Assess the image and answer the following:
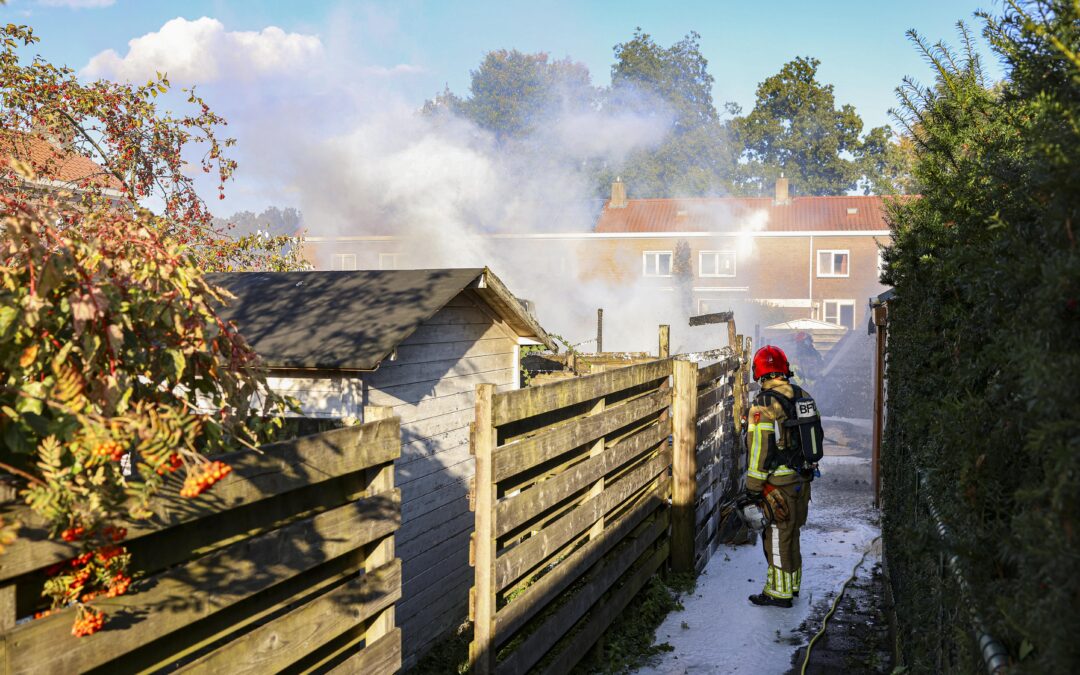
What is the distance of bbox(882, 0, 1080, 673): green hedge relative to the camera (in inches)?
56.0

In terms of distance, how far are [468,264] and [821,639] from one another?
37.0m

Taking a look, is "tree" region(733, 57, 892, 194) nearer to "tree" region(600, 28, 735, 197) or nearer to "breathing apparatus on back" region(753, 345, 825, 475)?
"tree" region(600, 28, 735, 197)

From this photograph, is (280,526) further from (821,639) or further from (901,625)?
(821,639)

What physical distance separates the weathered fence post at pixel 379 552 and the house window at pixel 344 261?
→ 4246 cm

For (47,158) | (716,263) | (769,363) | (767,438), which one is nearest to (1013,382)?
(767,438)

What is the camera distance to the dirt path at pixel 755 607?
5996 millimetres

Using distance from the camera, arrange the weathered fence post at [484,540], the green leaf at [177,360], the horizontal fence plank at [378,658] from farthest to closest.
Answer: the weathered fence post at [484,540], the horizontal fence plank at [378,658], the green leaf at [177,360]

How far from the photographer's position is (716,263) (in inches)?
1770

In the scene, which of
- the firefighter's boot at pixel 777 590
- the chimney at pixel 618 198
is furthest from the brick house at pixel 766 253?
the firefighter's boot at pixel 777 590

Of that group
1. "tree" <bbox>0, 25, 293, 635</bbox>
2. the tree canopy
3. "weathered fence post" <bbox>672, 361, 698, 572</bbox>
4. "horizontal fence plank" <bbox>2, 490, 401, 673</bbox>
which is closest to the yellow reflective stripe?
"weathered fence post" <bbox>672, 361, 698, 572</bbox>

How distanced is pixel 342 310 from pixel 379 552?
467 cm

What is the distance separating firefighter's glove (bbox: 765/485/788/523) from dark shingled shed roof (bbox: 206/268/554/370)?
3.15 m

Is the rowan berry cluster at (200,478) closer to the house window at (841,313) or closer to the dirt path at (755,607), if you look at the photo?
the dirt path at (755,607)

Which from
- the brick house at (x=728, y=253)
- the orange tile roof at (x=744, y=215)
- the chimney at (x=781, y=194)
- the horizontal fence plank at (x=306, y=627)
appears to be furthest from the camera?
the chimney at (x=781, y=194)
